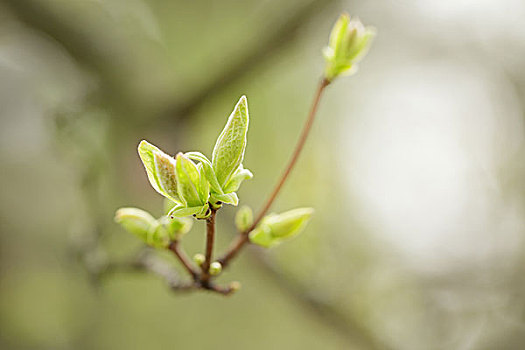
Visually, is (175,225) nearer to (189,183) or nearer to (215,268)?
(215,268)

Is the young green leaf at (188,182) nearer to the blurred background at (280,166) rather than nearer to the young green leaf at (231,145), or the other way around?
the young green leaf at (231,145)

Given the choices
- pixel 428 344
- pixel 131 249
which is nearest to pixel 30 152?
pixel 131 249

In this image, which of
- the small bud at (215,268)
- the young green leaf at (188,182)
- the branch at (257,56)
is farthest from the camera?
the branch at (257,56)

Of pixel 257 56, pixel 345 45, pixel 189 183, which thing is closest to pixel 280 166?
pixel 257 56

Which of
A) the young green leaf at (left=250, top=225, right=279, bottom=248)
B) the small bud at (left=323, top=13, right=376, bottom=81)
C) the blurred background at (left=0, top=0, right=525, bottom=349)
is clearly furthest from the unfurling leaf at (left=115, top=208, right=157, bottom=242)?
the blurred background at (left=0, top=0, right=525, bottom=349)

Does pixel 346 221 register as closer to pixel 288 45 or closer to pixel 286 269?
pixel 286 269

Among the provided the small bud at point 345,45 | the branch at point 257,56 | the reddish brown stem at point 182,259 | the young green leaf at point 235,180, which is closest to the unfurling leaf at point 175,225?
the reddish brown stem at point 182,259

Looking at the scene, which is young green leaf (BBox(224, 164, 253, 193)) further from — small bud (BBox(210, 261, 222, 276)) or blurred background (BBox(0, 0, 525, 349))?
blurred background (BBox(0, 0, 525, 349))
